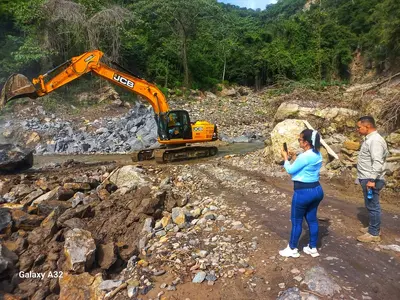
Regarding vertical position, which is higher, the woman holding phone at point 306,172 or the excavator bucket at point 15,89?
the excavator bucket at point 15,89

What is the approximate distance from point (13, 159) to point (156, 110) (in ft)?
15.1

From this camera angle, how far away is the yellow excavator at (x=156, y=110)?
10102 mm

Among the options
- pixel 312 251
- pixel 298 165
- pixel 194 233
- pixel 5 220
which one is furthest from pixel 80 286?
pixel 298 165

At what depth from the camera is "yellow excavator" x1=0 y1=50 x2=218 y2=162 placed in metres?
10.1

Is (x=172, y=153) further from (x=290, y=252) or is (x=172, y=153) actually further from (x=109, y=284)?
(x=290, y=252)

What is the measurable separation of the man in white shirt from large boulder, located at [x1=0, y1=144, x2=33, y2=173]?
9.54m

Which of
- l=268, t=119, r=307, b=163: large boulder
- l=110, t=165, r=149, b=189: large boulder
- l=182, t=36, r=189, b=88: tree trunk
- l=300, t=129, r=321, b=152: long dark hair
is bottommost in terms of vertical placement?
l=110, t=165, r=149, b=189: large boulder

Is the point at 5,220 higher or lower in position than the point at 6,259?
higher

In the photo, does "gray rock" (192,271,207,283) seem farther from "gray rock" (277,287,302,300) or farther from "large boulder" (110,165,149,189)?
"large boulder" (110,165,149,189)

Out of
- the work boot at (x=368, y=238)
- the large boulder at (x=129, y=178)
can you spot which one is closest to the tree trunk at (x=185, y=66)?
the large boulder at (x=129, y=178)

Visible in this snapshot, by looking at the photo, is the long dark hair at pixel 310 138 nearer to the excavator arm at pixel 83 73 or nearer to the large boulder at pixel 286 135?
the large boulder at pixel 286 135

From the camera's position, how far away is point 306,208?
13.3 ft

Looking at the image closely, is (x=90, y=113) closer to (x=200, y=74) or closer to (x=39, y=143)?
(x=39, y=143)

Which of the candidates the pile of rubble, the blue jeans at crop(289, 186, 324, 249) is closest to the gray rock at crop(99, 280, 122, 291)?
the pile of rubble
